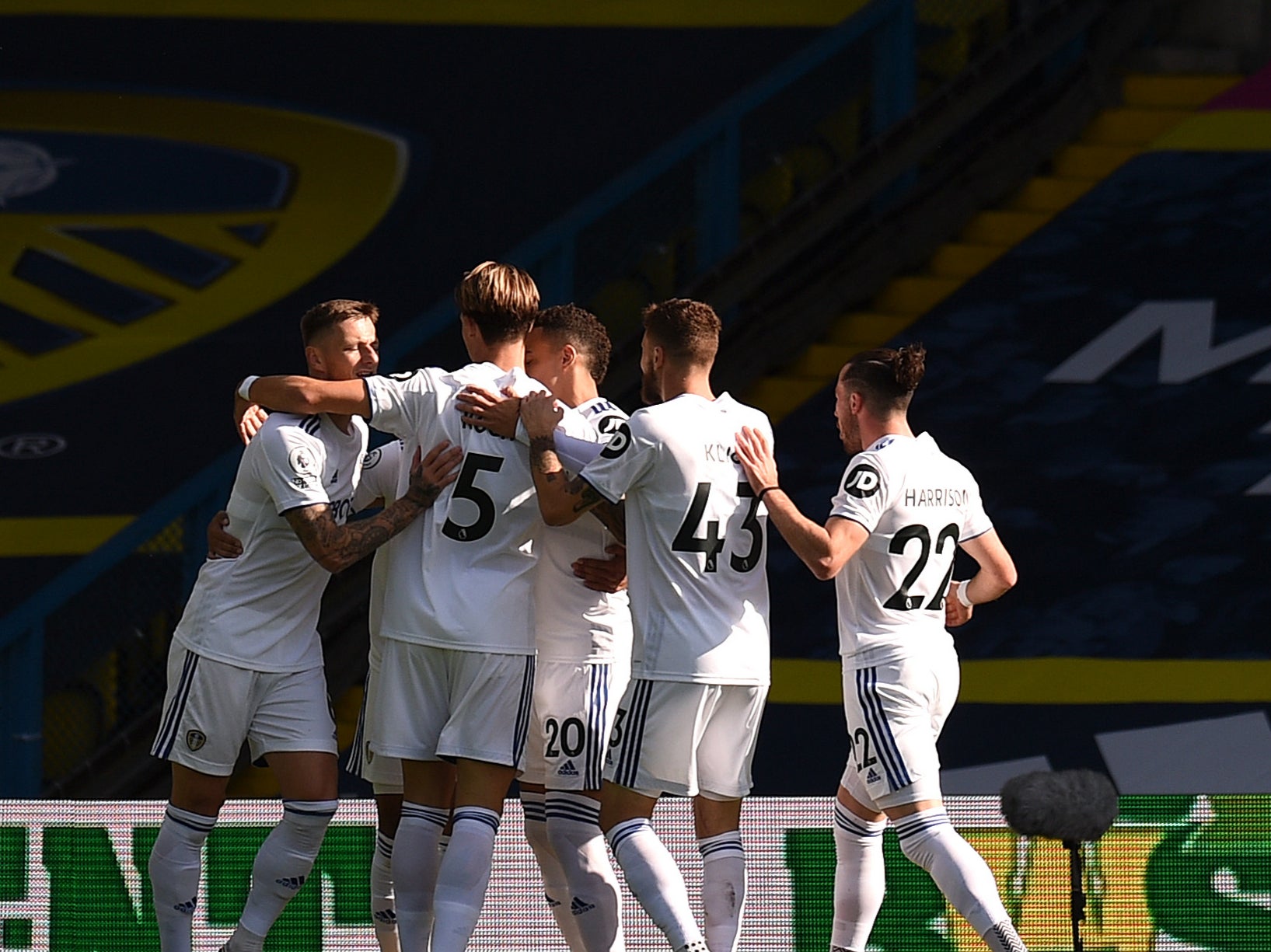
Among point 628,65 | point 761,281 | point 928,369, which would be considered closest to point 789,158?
point 761,281

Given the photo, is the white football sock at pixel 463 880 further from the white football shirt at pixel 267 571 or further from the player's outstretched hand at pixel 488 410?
the player's outstretched hand at pixel 488 410

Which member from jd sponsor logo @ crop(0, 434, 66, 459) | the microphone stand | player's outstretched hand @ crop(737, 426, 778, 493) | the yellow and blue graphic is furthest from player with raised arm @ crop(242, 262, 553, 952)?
the yellow and blue graphic

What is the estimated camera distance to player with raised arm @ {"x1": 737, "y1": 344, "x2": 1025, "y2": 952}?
4.64m

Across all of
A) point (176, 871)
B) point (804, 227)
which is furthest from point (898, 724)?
point (804, 227)

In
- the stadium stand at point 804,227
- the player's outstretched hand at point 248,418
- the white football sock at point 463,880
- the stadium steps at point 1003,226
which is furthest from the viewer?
the stadium steps at point 1003,226

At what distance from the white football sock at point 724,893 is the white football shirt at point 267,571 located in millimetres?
1239

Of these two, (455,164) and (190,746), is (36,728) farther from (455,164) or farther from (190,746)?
(455,164)

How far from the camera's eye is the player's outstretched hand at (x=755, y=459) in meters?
4.66

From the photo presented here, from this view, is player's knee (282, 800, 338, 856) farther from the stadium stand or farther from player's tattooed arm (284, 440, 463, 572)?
the stadium stand

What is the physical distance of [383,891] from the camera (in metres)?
5.04

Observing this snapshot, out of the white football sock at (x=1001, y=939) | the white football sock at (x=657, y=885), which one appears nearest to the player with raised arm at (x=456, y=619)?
the white football sock at (x=657, y=885)

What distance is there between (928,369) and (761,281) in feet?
5.15

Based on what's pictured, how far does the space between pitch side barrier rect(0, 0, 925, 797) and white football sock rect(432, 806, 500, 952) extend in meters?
2.84

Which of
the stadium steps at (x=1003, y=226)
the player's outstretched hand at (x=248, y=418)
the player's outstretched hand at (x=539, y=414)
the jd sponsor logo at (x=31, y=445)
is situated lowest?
the player's outstretched hand at (x=539, y=414)
